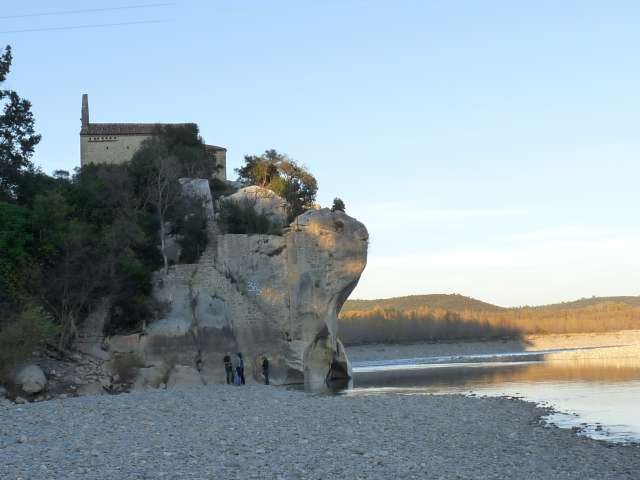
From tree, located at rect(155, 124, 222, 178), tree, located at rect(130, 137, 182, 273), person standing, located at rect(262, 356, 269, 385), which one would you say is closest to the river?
person standing, located at rect(262, 356, 269, 385)

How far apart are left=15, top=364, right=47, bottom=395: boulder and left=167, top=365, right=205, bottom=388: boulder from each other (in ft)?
18.8

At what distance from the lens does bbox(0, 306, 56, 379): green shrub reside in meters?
27.2

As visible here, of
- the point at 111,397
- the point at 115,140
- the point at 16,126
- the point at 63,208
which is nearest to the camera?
the point at 111,397

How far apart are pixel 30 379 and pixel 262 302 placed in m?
14.2

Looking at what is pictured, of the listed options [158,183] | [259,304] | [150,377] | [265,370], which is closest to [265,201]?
[158,183]

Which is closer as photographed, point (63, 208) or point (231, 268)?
point (63, 208)

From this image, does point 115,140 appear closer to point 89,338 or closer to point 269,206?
point 269,206

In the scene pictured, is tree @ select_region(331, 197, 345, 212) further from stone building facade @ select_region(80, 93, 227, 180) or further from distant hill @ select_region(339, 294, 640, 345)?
distant hill @ select_region(339, 294, 640, 345)

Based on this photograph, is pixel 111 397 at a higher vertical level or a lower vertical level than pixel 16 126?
lower

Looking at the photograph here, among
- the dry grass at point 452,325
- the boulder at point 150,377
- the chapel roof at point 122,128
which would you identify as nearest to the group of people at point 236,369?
the boulder at point 150,377

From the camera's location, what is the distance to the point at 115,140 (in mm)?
53344

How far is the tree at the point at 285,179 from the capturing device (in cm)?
5172

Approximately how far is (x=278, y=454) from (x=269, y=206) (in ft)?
99.6

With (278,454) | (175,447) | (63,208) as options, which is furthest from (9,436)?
(63,208)
